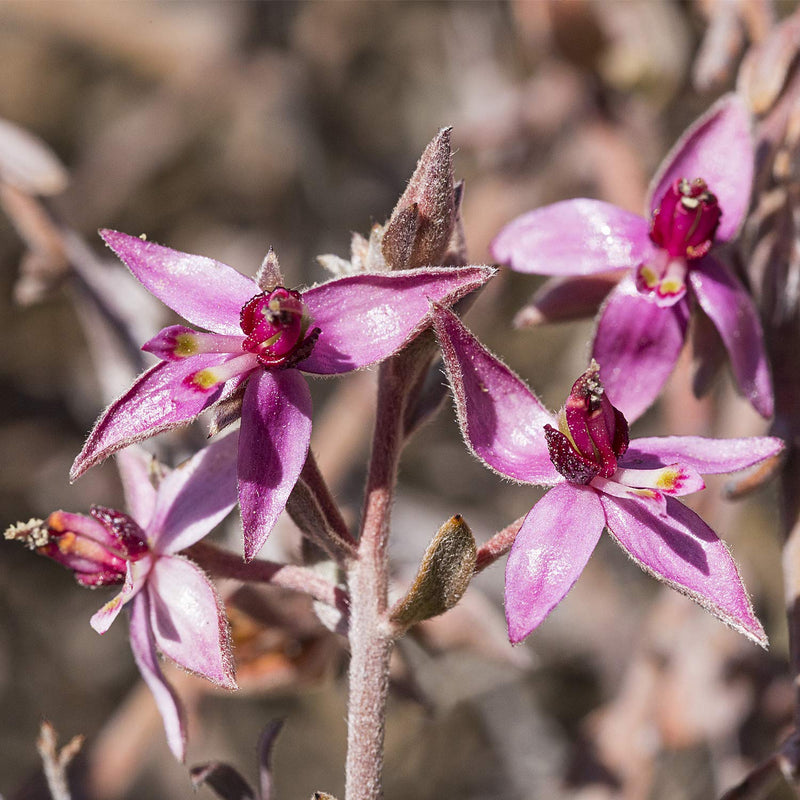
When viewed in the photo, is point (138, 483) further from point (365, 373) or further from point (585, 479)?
point (365, 373)

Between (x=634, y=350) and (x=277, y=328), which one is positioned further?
(x=634, y=350)

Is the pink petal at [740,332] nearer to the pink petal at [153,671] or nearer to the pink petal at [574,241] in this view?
the pink petal at [574,241]

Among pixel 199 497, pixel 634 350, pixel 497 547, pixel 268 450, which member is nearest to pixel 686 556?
pixel 497 547

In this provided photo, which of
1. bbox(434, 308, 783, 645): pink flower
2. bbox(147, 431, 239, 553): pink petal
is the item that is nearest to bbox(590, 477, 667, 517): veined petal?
bbox(434, 308, 783, 645): pink flower

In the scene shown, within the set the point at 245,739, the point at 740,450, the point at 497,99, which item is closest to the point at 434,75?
the point at 497,99

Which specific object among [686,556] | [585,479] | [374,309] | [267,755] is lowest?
[267,755]

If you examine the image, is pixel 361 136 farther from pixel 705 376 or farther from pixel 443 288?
pixel 443 288

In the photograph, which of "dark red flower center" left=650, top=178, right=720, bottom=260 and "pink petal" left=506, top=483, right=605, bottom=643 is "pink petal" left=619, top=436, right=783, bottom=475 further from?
"dark red flower center" left=650, top=178, right=720, bottom=260
